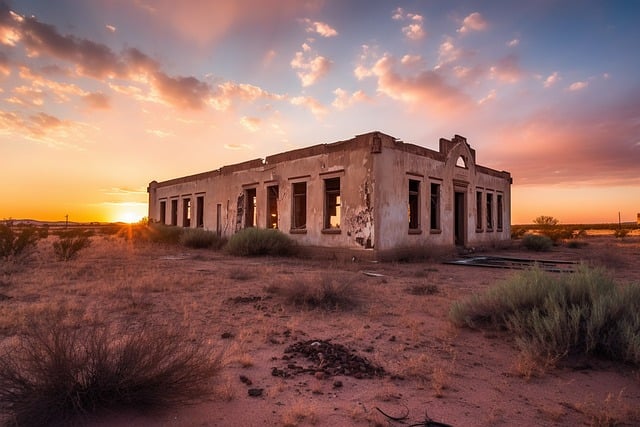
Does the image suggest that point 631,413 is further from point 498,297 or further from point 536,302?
point 498,297

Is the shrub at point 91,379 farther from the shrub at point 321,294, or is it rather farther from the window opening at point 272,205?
the window opening at point 272,205

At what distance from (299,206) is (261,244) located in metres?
2.73

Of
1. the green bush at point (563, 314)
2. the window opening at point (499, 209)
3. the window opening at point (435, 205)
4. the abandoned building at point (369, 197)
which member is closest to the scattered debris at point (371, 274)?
the abandoned building at point (369, 197)

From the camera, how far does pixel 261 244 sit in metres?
15.0

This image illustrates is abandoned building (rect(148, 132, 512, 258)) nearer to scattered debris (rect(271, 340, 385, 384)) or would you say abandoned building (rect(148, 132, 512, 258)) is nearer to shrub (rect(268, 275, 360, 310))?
shrub (rect(268, 275, 360, 310))

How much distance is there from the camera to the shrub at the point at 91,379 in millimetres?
2520

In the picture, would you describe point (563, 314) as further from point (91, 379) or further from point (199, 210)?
point (199, 210)

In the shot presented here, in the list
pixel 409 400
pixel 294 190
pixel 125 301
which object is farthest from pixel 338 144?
pixel 409 400

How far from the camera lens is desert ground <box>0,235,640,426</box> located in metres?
2.90

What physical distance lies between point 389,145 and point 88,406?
12.0 m

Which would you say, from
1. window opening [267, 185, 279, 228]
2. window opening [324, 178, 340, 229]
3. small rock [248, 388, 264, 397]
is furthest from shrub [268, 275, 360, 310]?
window opening [267, 185, 279, 228]

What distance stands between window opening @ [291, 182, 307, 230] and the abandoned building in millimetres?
43

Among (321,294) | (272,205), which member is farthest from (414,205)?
(321,294)

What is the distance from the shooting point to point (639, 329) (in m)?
3.96
